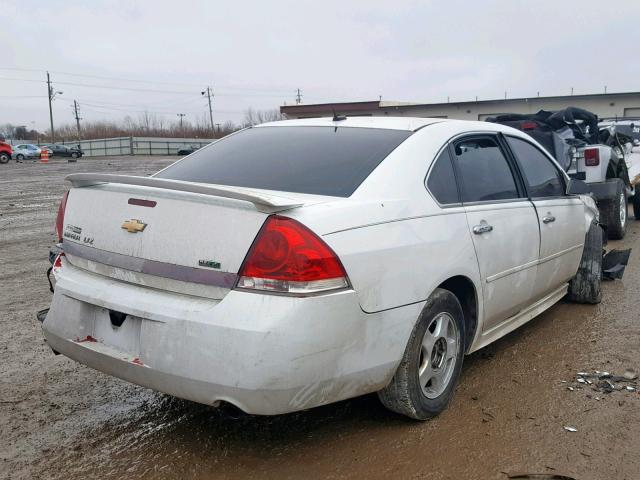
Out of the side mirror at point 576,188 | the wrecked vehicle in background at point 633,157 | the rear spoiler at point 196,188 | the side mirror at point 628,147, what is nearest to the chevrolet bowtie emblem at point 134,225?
the rear spoiler at point 196,188

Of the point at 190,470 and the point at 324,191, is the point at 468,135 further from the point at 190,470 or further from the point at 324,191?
the point at 190,470

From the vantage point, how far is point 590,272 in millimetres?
5133

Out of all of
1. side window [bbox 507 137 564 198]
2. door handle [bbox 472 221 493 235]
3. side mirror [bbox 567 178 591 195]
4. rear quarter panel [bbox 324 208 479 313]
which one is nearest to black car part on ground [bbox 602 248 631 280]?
side mirror [bbox 567 178 591 195]

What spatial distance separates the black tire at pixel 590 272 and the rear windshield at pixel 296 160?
102 inches

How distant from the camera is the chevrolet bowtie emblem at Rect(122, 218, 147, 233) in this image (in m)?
2.73

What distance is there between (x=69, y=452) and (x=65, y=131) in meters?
109

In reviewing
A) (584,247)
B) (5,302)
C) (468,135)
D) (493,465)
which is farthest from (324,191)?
(5,302)

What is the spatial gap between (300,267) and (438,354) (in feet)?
3.89

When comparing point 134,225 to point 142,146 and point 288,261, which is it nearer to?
point 288,261

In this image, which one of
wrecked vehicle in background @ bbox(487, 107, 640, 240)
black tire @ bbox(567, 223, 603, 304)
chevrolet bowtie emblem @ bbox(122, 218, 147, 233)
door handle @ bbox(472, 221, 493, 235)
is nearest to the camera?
chevrolet bowtie emblem @ bbox(122, 218, 147, 233)

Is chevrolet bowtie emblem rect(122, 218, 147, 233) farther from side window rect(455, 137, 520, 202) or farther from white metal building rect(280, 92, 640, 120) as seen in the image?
white metal building rect(280, 92, 640, 120)

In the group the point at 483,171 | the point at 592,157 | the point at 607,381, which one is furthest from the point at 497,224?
the point at 592,157

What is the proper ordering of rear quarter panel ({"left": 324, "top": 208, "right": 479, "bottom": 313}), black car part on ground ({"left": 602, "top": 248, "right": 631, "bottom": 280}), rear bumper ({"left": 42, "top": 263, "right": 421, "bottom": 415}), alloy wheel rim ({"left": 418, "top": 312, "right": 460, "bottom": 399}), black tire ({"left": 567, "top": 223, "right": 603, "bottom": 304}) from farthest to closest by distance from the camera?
1. black car part on ground ({"left": 602, "top": 248, "right": 631, "bottom": 280})
2. black tire ({"left": 567, "top": 223, "right": 603, "bottom": 304})
3. alloy wheel rim ({"left": 418, "top": 312, "right": 460, "bottom": 399})
4. rear quarter panel ({"left": 324, "top": 208, "right": 479, "bottom": 313})
5. rear bumper ({"left": 42, "top": 263, "right": 421, "bottom": 415})

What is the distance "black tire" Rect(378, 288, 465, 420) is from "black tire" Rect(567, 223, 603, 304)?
2.40 metres
